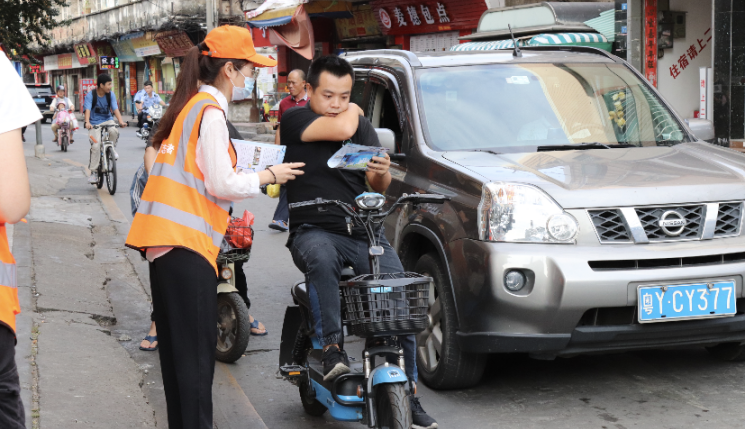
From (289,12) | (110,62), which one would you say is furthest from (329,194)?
(110,62)

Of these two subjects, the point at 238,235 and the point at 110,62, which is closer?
the point at 238,235

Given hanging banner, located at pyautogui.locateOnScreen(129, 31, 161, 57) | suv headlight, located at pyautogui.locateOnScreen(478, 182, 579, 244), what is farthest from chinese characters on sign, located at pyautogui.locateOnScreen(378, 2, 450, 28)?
hanging banner, located at pyautogui.locateOnScreen(129, 31, 161, 57)

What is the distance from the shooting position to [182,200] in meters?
3.22

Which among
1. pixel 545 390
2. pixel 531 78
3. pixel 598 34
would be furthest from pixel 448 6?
pixel 545 390

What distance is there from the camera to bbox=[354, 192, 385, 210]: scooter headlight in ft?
12.2

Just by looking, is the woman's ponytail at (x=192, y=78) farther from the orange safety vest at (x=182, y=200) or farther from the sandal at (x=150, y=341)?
the sandal at (x=150, y=341)

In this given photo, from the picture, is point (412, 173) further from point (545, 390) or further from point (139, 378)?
point (139, 378)

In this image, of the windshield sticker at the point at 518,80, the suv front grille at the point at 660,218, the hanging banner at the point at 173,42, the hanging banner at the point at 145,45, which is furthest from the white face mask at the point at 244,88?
the hanging banner at the point at 145,45

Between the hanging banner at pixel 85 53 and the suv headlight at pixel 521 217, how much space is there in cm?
5319

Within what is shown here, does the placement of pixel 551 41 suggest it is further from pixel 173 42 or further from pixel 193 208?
pixel 173 42

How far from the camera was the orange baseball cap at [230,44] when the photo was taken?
3.33 m

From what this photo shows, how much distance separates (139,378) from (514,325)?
2.18 m

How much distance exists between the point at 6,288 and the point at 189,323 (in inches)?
38.7

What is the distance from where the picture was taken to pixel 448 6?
21.3 meters
